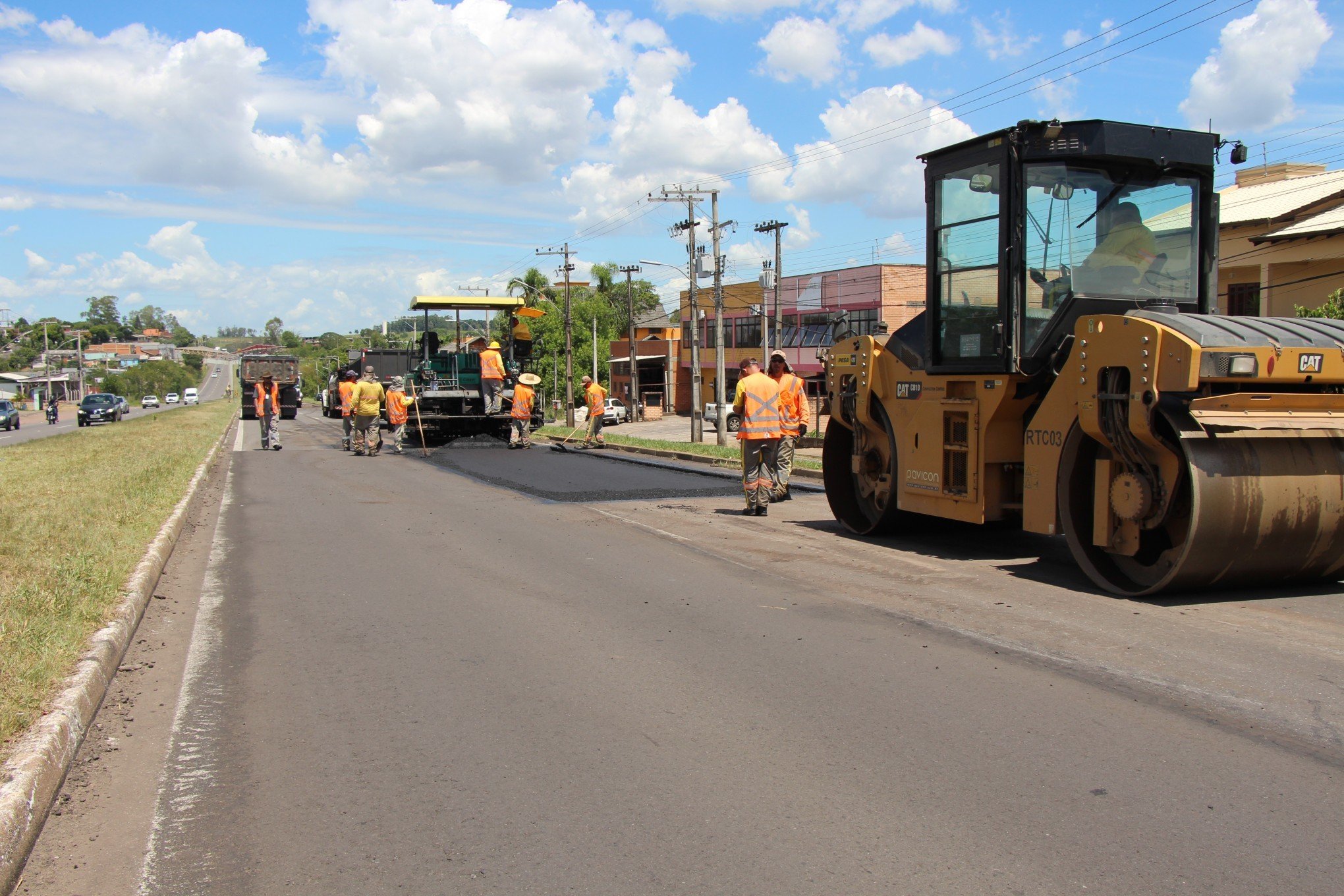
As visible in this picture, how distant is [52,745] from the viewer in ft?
13.8

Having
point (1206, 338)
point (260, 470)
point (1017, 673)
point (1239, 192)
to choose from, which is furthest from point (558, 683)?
point (1239, 192)

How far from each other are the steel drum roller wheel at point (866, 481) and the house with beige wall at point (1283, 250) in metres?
17.1

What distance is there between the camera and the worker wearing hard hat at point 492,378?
23.7m

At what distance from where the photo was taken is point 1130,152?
7996mm

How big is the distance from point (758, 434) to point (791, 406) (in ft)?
3.16

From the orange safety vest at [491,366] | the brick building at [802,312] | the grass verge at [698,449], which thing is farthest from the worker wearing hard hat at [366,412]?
the brick building at [802,312]

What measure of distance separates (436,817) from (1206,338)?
522cm

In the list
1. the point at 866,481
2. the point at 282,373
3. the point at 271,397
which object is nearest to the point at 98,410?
the point at 282,373

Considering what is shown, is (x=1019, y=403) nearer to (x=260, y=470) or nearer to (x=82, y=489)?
(x=82, y=489)

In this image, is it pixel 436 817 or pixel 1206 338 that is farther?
pixel 1206 338

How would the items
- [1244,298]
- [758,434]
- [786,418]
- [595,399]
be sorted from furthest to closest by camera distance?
[1244,298] < [595,399] < [786,418] < [758,434]

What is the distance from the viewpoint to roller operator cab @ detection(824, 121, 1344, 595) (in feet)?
21.5

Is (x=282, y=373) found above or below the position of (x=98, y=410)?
above

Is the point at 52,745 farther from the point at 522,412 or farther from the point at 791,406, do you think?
the point at 522,412
